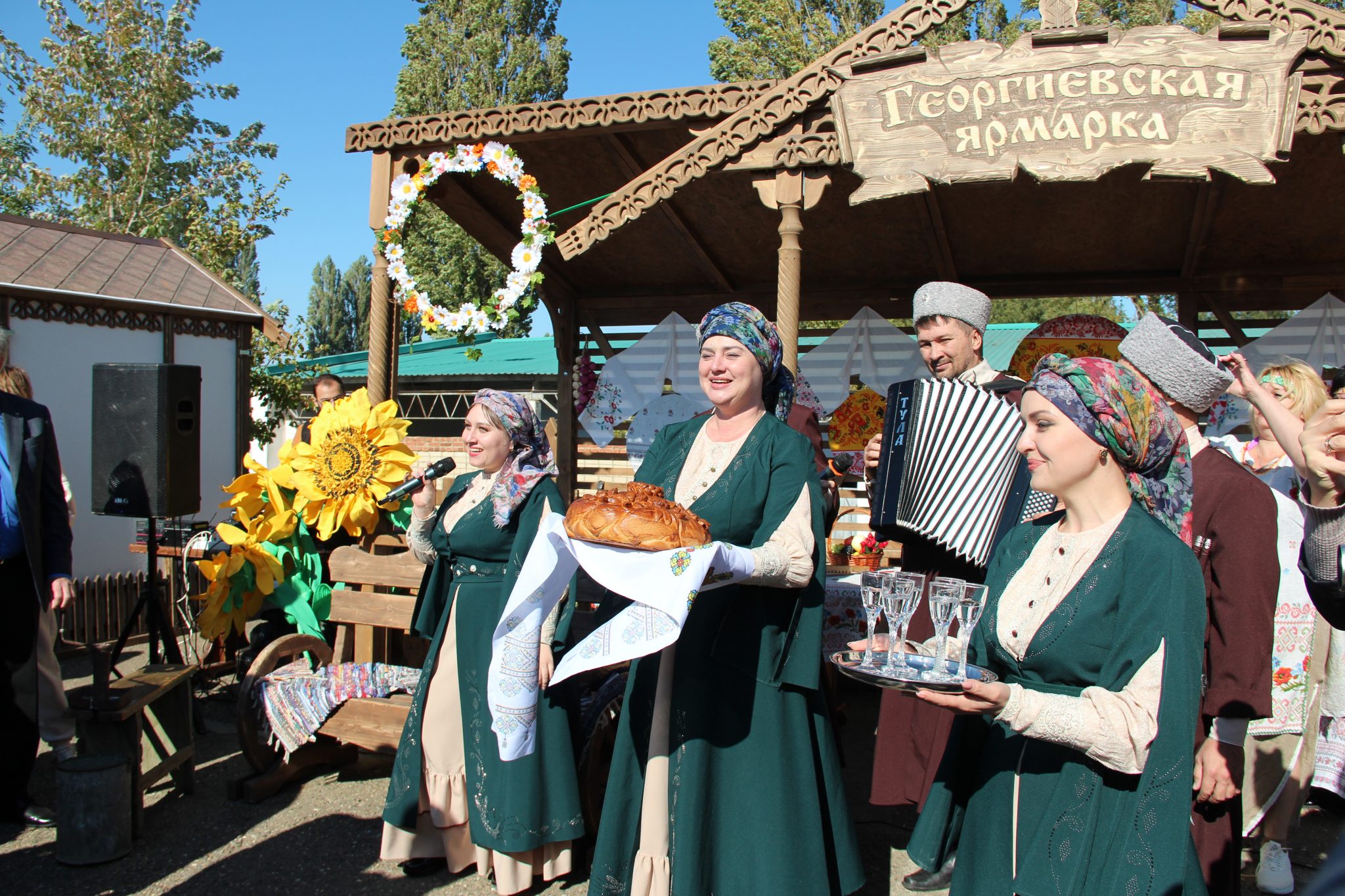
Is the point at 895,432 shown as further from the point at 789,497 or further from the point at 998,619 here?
the point at 998,619

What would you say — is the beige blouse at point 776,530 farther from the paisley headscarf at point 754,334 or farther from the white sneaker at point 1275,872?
the white sneaker at point 1275,872

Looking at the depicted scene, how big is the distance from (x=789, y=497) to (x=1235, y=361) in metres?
1.28

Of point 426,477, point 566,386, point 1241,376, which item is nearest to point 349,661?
point 426,477

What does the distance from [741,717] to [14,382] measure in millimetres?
4018

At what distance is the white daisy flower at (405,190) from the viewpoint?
595 cm

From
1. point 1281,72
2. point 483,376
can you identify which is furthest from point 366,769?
point 483,376

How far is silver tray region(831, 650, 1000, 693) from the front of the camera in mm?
1761

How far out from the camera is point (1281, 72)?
404cm

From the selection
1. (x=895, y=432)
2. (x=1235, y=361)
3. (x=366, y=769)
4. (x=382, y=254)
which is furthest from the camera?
(x=382, y=254)

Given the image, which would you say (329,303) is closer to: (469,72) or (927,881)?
(469,72)

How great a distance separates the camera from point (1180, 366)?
8.11 feet

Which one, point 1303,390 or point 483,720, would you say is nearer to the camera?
point 483,720

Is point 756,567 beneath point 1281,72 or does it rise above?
beneath

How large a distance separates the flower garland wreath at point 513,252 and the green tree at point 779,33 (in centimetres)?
1542
